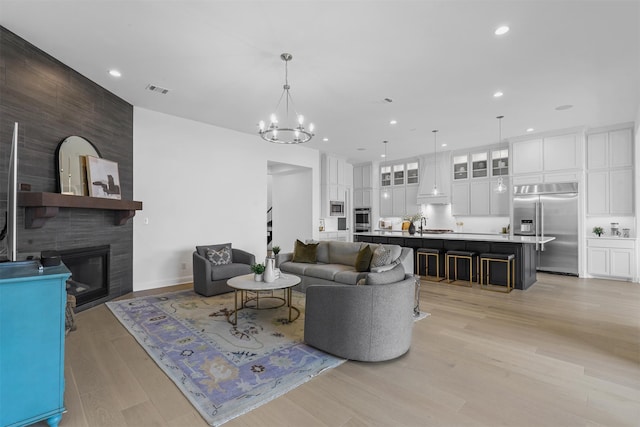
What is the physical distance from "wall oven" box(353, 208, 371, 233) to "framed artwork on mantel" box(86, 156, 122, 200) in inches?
278

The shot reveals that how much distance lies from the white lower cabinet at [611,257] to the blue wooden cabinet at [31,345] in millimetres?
8348

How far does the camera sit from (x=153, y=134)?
541 centimetres

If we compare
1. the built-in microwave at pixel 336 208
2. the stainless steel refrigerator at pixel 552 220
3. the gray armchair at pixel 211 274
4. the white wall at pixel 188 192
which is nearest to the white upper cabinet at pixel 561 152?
the stainless steel refrigerator at pixel 552 220

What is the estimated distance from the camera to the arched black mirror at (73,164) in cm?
377

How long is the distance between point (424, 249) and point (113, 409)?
577 centimetres

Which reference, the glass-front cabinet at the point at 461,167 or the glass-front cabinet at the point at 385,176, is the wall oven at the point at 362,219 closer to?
the glass-front cabinet at the point at 385,176

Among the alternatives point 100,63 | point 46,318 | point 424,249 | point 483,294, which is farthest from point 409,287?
point 100,63

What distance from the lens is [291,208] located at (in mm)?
8875

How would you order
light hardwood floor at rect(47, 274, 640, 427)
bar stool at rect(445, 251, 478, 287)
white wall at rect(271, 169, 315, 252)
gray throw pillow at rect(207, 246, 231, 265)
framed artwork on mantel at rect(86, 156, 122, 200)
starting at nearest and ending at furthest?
light hardwood floor at rect(47, 274, 640, 427), framed artwork on mantel at rect(86, 156, 122, 200), gray throw pillow at rect(207, 246, 231, 265), bar stool at rect(445, 251, 478, 287), white wall at rect(271, 169, 315, 252)

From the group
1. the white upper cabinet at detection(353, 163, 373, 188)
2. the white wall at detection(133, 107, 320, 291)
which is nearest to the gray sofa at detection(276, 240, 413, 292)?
the white wall at detection(133, 107, 320, 291)

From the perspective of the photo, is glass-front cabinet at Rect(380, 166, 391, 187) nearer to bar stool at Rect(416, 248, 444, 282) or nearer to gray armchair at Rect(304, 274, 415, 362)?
bar stool at Rect(416, 248, 444, 282)

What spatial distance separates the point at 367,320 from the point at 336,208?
6.71 metres

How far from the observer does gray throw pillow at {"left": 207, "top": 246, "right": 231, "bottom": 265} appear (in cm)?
525

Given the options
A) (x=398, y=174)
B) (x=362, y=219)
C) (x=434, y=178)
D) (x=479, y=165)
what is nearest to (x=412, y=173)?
(x=398, y=174)
